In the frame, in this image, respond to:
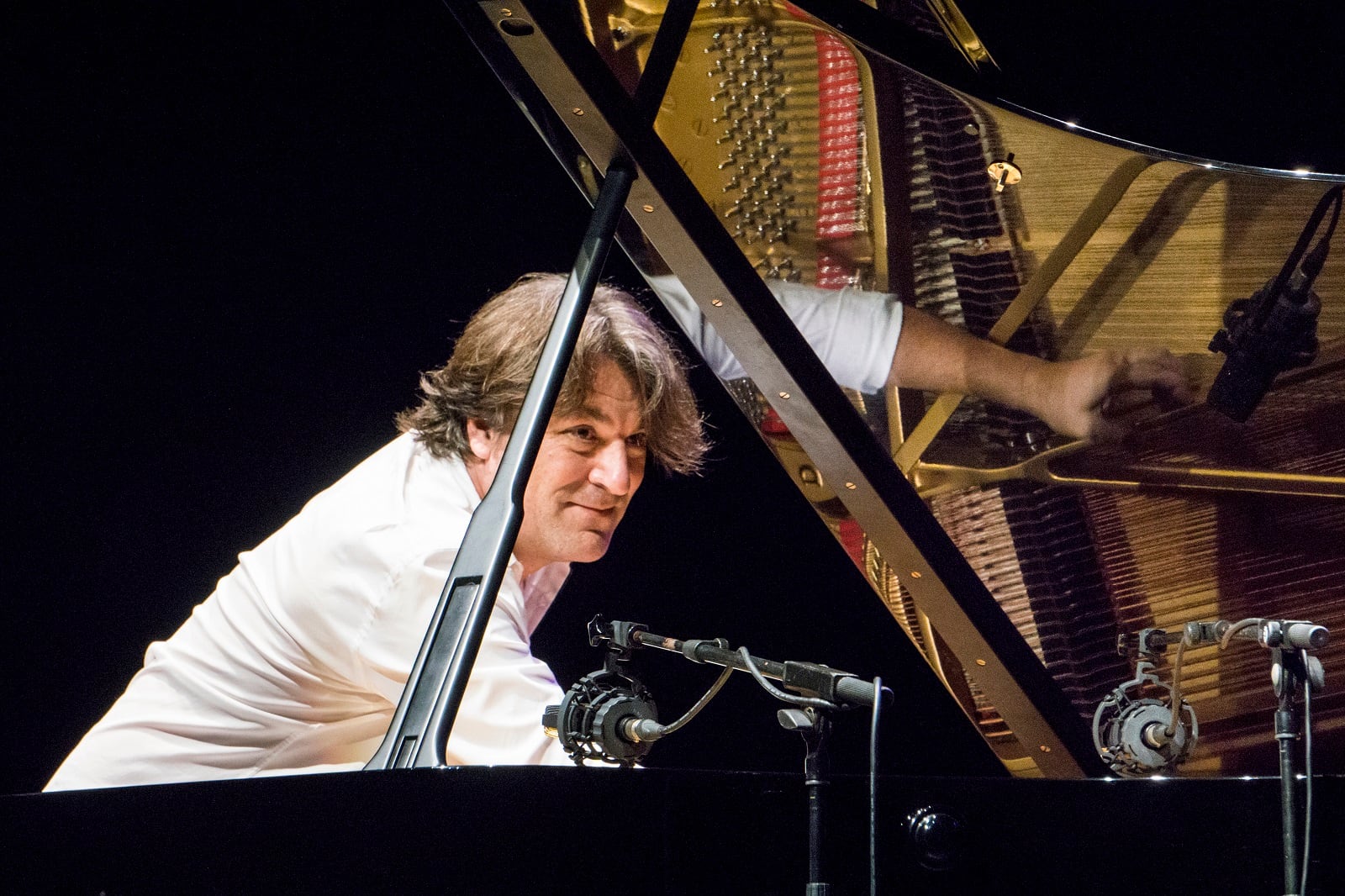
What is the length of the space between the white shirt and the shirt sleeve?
0.50 m

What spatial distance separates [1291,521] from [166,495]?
2.45 metres

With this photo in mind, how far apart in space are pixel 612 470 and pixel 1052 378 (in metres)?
0.83

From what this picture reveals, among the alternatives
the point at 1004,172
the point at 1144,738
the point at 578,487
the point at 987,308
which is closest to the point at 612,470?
the point at 578,487

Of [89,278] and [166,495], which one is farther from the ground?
[89,278]

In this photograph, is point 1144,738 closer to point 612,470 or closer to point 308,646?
point 612,470

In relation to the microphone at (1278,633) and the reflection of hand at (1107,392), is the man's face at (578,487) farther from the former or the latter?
the microphone at (1278,633)

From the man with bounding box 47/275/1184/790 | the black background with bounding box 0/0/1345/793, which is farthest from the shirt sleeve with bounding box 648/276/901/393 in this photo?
the black background with bounding box 0/0/1345/793

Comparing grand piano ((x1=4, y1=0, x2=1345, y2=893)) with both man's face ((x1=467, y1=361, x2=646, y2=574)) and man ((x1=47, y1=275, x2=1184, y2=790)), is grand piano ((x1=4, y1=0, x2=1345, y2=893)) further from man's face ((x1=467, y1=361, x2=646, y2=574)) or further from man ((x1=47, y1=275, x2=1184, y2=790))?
man's face ((x1=467, y1=361, x2=646, y2=574))

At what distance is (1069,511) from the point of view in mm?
2193

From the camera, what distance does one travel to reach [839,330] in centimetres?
205

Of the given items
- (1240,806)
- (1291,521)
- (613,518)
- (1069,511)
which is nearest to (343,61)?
(613,518)

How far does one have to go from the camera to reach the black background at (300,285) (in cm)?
282

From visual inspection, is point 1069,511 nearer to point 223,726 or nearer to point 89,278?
point 223,726

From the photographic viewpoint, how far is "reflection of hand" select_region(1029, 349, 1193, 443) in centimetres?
212
